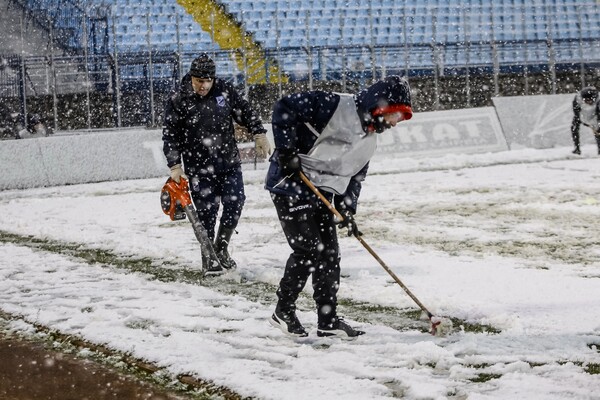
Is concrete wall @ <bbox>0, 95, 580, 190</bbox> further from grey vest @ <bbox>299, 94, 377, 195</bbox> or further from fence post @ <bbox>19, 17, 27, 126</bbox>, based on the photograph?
grey vest @ <bbox>299, 94, 377, 195</bbox>

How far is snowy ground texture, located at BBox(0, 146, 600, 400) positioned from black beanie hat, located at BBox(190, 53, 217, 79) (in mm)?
1608

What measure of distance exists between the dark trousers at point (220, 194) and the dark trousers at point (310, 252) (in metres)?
2.18

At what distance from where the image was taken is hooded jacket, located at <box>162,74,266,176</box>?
22.7ft

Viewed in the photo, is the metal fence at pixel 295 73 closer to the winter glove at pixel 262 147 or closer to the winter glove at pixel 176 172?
the winter glove at pixel 176 172

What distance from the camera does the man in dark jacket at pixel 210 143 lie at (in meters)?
6.90

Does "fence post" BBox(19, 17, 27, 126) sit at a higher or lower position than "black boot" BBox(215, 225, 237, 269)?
higher

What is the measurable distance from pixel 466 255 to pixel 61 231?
4.81 meters

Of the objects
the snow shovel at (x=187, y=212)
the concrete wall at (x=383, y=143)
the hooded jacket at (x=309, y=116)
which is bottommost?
the concrete wall at (x=383, y=143)

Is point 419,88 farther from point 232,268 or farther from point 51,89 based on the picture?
point 232,268

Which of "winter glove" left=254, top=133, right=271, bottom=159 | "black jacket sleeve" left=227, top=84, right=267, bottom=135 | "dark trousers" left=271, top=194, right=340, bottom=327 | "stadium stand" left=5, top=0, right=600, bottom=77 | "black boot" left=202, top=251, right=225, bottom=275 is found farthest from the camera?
"stadium stand" left=5, top=0, right=600, bottom=77

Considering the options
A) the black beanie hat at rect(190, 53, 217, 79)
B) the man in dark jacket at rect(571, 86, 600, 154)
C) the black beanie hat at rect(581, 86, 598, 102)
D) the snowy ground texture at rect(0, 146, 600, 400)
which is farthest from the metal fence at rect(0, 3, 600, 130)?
the black beanie hat at rect(190, 53, 217, 79)

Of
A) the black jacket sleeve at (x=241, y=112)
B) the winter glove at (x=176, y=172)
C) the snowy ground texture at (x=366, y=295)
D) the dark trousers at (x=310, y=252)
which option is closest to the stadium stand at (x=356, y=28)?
the snowy ground texture at (x=366, y=295)

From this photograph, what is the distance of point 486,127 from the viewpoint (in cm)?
1869

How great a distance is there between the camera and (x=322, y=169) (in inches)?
191
